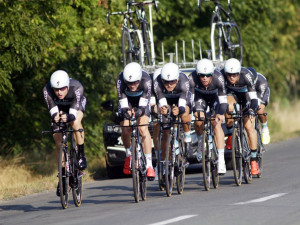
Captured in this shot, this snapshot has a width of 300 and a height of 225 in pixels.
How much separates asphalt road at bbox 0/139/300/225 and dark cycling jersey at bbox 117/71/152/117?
1371 millimetres

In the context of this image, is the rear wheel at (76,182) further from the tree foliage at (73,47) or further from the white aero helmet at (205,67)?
the tree foliage at (73,47)

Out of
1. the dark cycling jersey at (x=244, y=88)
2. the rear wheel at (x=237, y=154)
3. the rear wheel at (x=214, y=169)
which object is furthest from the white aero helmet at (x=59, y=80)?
the dark cycling jersey at (x=244, y=88)

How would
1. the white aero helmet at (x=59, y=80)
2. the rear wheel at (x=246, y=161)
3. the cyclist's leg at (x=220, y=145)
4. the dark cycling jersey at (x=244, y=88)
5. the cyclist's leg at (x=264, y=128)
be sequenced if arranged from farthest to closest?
the cyclist's leg at (x=264, y=128), the dark cycling jersey at (x=244, y=88), the rear wheel at (x=246, y=161), the cyclist's leg at (x=220, y=145), the white aero helmet at (x=59, y=80)

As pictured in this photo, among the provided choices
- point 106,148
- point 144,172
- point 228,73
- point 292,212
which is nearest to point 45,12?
point 106,148

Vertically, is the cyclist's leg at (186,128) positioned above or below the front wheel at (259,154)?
above

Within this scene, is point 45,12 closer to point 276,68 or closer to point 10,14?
point 10,14

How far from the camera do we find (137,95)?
13523 millimetres

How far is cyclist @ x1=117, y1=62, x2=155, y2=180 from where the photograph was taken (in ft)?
43.1

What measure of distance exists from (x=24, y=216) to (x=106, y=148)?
211 inches

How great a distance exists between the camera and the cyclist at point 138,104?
1312cm

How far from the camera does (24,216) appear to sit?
1216cm

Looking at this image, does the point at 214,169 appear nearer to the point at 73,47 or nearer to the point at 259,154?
the point at 259,154

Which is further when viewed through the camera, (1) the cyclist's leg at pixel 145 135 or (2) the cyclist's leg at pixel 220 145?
(2) the cyclist's leg at pixel 220 145

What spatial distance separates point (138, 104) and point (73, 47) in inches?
288
